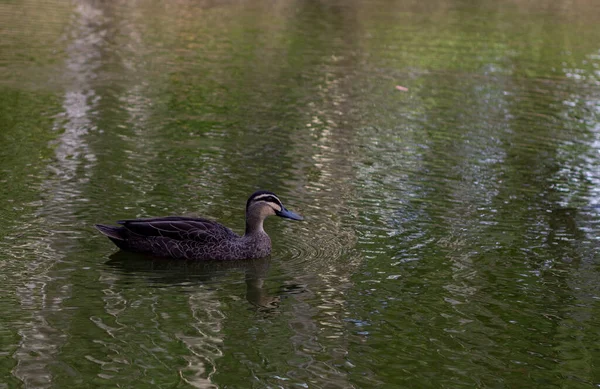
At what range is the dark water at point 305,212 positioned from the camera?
10.7 m

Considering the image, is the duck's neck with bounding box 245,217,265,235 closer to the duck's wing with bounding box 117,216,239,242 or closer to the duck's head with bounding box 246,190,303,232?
the duck's head with bounding box 246,190,303,232

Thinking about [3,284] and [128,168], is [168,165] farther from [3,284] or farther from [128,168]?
[3,284]

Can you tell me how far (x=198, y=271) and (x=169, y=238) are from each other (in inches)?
24.8

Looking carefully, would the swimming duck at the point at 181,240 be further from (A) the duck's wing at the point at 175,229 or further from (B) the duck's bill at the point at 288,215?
(B) the duck's bill at the point at 288,215

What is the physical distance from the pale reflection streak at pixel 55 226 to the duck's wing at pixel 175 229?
3.32 feet

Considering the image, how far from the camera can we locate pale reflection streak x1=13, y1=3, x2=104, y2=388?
10.2 meters

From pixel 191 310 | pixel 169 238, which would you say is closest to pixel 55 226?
pixel 169 238

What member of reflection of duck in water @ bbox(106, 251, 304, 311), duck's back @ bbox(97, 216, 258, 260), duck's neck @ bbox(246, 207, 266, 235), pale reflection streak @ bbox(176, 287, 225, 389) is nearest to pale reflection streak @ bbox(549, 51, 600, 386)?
reflection of duck in water @ bbox(106, 251, 304, 311)

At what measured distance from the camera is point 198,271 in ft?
44.1

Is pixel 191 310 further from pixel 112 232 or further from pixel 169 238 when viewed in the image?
pixel 112 232

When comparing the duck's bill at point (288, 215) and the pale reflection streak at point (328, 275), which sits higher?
the duck's bill at point (288, 215)

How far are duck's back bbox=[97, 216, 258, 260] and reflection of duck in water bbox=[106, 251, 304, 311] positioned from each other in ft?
0.42

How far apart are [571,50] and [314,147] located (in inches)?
795

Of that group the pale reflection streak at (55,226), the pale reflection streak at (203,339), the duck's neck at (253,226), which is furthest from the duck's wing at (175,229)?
the pale reflection streak at (203,339)
